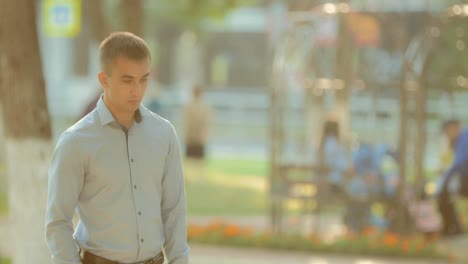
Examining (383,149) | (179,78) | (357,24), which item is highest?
(357,24)

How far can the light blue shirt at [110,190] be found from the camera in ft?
13.0

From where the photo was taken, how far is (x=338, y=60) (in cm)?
1691

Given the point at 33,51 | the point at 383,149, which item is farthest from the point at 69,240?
the point at 383,149

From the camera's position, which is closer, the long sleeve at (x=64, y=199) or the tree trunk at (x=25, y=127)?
the long sleeve at (x=64, y=199)

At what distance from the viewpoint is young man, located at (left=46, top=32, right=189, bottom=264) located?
3957 millimetres

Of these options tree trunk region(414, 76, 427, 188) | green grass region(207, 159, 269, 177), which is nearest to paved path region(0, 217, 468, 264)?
tree trunk region(414, 76, 427, 188)

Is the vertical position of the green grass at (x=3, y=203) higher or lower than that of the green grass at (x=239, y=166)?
higher

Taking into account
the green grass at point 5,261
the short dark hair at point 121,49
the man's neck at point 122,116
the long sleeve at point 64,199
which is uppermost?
the short dark hair at point 121,49

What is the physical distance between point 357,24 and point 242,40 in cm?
2756

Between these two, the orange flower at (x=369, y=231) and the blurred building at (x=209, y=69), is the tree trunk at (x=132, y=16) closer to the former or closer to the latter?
the orange flower at (x=369, y=231)

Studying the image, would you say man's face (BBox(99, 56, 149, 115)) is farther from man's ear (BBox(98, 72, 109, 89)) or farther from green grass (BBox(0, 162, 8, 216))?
green grass (BBox(0, 162, 8, 216))

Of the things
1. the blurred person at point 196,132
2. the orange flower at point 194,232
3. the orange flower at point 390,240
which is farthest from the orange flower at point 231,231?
the blurred person at point 196,132

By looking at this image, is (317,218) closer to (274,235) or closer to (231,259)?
(274,235)

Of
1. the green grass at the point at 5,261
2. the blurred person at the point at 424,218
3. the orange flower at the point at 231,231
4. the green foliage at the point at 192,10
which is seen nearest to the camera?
the green grass at the point at 5,261
